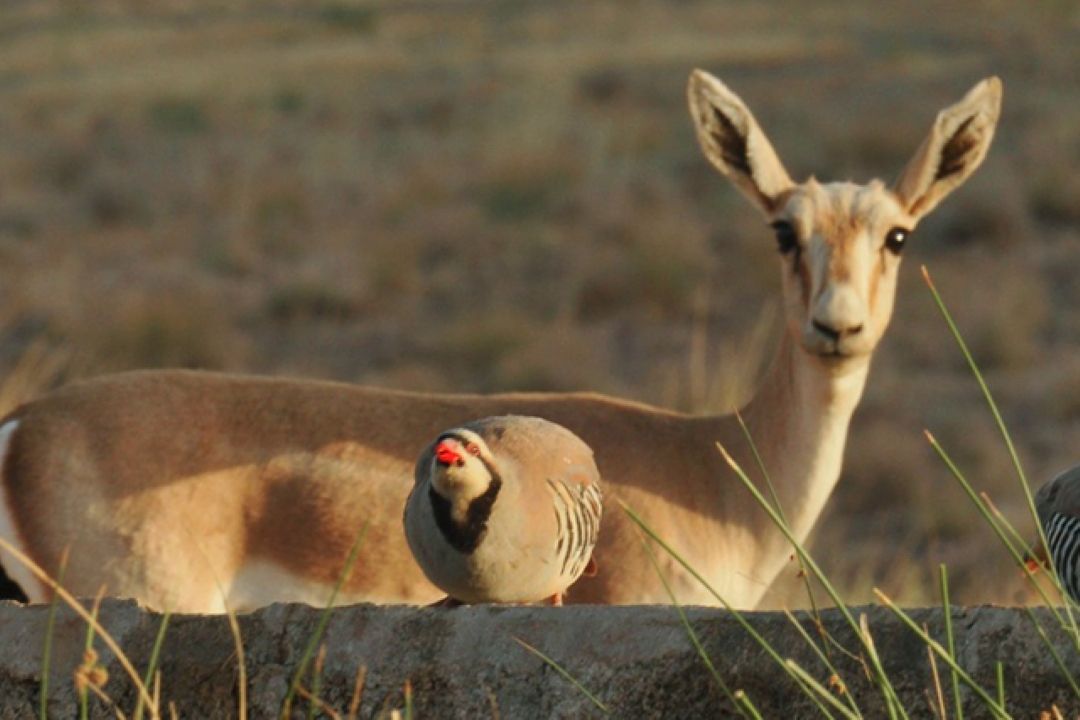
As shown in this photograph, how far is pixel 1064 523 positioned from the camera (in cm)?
420

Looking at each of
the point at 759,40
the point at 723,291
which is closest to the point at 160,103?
the point at 759,40

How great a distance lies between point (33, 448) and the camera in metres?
5.63

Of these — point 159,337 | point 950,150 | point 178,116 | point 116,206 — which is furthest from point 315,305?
point 178,116

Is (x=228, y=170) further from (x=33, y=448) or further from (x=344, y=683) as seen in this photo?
(x=344, y=683)

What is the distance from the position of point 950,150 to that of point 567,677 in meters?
3.33

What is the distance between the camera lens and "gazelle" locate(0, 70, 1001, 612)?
5.62 meters

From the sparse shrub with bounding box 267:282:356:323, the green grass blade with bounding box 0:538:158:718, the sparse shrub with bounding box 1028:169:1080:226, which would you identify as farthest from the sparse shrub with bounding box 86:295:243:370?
the green grass blade with bounding box 0:538:158:718

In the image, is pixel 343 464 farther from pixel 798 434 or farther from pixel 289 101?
pixel 289 101

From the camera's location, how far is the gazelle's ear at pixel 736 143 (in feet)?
20.7

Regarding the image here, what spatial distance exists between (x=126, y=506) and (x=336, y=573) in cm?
59

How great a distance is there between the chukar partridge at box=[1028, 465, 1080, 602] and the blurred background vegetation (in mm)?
3239

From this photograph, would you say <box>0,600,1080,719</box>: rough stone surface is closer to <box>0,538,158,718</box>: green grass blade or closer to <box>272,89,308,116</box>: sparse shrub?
<box>0,538,158,718</box>: green grass blade

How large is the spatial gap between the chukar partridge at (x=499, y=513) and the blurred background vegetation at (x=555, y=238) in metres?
3.59

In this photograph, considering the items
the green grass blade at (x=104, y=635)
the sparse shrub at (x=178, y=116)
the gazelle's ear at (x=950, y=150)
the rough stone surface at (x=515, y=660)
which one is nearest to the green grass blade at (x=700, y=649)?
the rough stone surface at (x=515, y=660)
